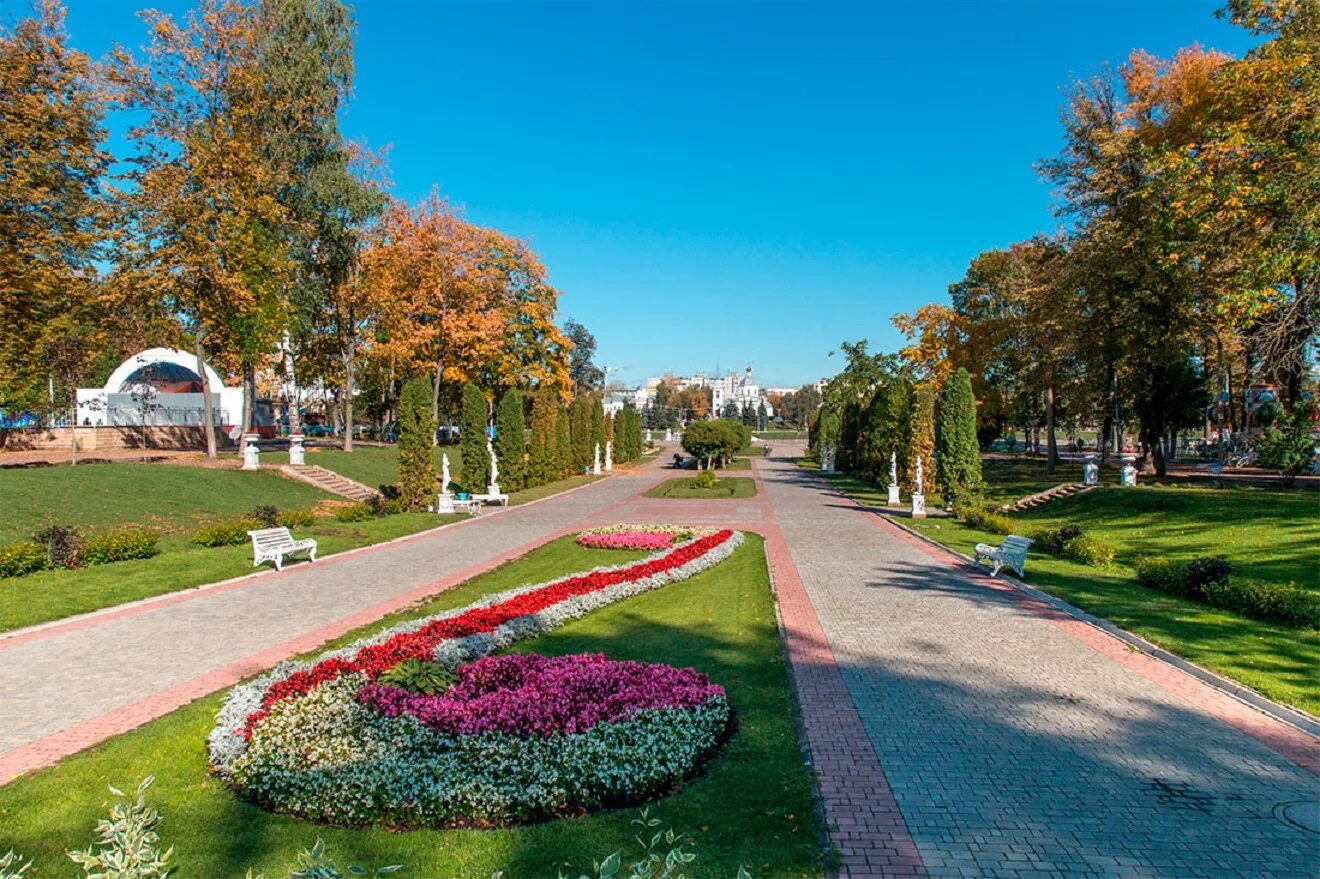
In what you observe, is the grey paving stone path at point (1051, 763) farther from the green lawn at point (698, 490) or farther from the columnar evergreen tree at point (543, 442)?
the columnar evergreen tree at point (543, 442)

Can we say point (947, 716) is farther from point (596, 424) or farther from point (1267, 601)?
point (596, 424)

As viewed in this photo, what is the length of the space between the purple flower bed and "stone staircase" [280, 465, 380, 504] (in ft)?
65.5

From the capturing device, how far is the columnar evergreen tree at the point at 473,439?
91.2ft

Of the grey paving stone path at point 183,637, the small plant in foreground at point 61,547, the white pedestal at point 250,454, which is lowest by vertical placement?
A: the grey paving stone path at point 183,637

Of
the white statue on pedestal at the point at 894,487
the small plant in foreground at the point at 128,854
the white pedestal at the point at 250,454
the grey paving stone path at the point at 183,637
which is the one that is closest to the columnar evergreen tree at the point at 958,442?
the white statue on pedestal at the point at 894,487

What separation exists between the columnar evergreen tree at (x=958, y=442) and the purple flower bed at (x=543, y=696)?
19.4 metres

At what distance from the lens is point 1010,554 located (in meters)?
13.5

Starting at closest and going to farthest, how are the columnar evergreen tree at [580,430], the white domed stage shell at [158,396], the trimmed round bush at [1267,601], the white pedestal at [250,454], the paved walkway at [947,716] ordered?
the paved walkway at [947,716] → the trimmed round bush at [1267,601] → the white pedestal at [250,454] → the white domed stage shell at [158,396] → the columnar evergreen tree at [580,430]

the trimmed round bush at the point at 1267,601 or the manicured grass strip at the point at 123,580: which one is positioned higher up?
the trimmed round bush at the point at 1267,601

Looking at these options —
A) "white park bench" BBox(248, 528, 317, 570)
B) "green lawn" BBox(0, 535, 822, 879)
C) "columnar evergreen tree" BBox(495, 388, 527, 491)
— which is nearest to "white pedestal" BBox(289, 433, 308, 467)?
"columnar evergreen tree" BBox(495, 388, 527, 491)

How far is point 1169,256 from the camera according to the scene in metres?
20.2

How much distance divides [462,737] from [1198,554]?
15.6 metres

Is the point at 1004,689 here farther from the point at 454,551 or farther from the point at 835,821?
the point at 454,551

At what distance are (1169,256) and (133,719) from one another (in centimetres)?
2413
